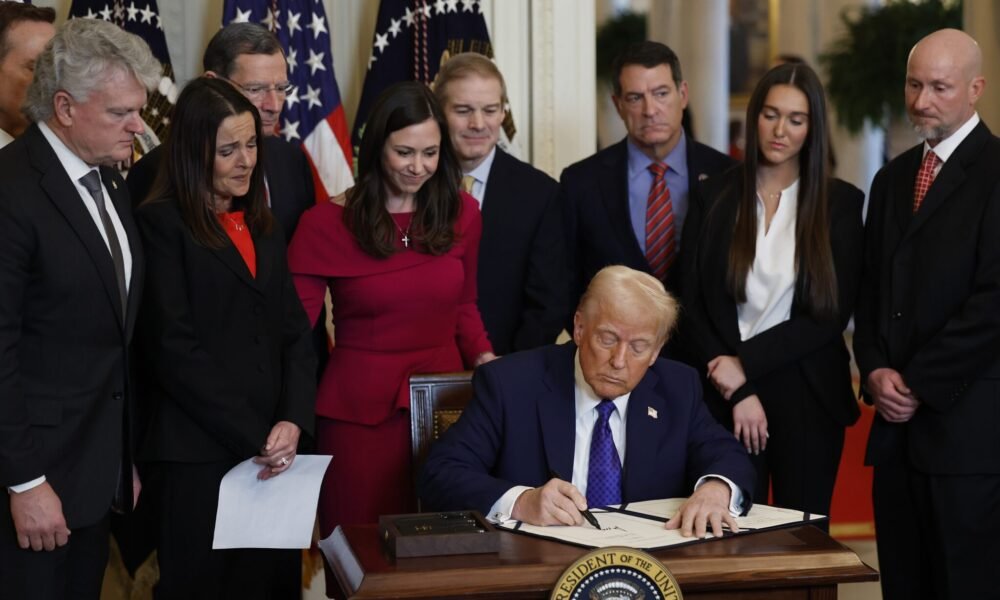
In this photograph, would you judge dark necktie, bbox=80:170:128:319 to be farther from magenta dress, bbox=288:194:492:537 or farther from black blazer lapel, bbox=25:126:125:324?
magenta dress, bbox=288:194:492:537

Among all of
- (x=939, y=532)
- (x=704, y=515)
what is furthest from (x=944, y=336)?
(x=704, y=515)

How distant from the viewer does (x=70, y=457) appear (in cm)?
304

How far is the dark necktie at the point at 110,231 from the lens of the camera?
122 inches

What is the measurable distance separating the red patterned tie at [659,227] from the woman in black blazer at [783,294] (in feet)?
0.85

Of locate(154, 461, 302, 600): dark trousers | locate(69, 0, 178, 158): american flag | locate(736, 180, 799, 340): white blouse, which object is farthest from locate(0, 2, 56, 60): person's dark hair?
locate(736, 180, 799, 340): white blouse

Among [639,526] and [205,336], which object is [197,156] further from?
[639,526]

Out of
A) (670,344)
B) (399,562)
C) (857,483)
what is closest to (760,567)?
(399,562)

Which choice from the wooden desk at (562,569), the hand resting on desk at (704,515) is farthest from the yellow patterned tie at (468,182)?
the wooden desk at (562,569)

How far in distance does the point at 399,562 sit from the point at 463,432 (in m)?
0.74

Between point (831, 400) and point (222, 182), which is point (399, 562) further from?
point (831, 400)

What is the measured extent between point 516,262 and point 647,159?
2.10ft

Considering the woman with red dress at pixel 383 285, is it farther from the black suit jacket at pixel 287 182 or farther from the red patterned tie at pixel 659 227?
the red patterned tie at pixel 659 227

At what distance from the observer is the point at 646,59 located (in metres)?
4.55

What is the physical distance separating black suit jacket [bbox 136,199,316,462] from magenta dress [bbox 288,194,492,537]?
36 cm
